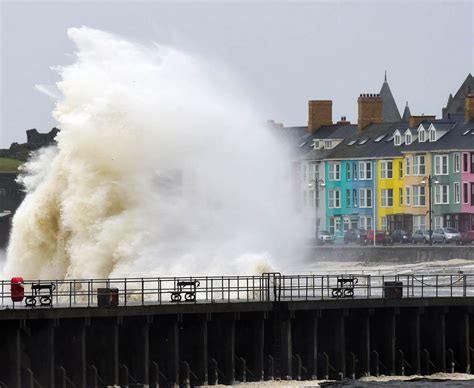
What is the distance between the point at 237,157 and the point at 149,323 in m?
27.7

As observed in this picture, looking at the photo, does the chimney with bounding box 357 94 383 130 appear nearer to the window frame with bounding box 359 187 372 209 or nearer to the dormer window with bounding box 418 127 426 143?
the window frame with bounding box 359 187 372 209

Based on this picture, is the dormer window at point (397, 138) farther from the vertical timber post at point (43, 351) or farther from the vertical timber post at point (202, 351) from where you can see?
the vertical timber post at point (43, 351)

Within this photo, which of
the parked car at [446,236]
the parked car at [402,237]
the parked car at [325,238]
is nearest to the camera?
the parked car at [446,236]

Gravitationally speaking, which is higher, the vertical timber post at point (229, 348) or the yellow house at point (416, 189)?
the yellow house at point (416, 189)

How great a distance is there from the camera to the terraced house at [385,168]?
124875 millimetres

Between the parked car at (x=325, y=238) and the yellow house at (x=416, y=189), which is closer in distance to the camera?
the parked car at (x=325, y=238)

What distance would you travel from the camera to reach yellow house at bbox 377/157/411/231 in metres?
131

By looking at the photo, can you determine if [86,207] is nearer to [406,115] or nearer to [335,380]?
[335,380]

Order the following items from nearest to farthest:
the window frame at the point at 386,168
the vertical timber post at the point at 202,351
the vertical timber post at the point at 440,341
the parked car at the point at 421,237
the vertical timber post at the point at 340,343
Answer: the vertical timber post at the point at 202,351 < the vertical timber post at the point at 340,343 < the vertical timber post at the point at 440,341 < the parked car at the point at 421,237 < the window frame at the point at 386,168

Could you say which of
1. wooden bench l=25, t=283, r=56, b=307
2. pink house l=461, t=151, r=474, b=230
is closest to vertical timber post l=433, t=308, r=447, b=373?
wooden bench l=25, t=283, r=56, b=307

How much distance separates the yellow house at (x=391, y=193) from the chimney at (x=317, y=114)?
10.6m

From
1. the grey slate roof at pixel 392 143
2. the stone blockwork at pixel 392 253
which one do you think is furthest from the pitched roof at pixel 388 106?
the stone blockwork at pixel 392 253

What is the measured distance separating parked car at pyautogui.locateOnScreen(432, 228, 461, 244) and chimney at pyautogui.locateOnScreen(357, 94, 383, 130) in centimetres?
2158

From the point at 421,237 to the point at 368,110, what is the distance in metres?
22.8
